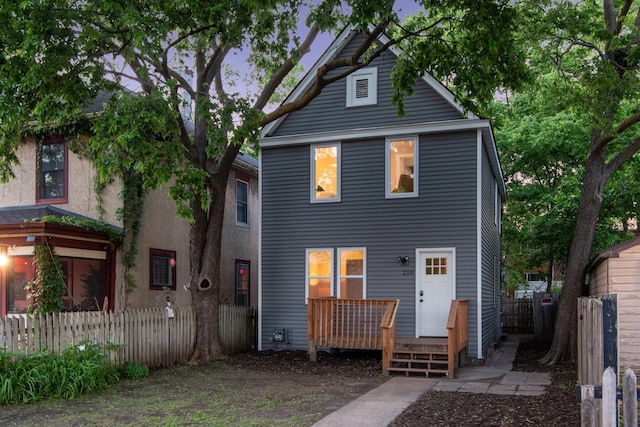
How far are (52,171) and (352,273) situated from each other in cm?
792

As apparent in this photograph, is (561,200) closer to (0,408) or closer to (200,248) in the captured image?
(200,248)

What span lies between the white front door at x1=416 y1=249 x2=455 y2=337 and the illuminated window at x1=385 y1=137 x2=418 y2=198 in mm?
1537

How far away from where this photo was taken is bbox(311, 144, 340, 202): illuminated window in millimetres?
14812

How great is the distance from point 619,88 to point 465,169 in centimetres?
350

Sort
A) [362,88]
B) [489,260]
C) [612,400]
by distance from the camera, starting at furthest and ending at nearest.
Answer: [489,260] → [362,88] → [612,400]

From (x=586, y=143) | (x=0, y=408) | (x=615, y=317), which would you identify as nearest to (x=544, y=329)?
(x=586, y=143)

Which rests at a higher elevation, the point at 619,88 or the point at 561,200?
the point at 619,88

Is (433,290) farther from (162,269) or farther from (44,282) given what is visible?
(44,282)

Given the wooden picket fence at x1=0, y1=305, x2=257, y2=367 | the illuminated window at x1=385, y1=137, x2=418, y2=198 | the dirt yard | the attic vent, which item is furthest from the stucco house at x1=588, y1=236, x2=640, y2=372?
the wooden picket fence at x1=0, y1=305, x2=257, y2=367

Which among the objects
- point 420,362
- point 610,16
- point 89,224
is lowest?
point 420,362

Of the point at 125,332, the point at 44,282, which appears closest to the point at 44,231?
the point at 44,282

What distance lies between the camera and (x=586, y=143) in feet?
69.0

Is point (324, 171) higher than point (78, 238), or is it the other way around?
point (324, 171)

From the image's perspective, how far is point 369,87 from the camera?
1448 centimetres
